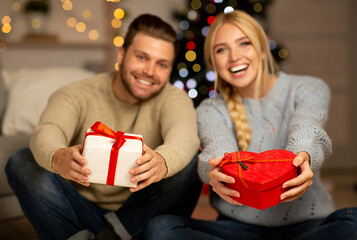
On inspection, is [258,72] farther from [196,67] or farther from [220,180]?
[196,67]

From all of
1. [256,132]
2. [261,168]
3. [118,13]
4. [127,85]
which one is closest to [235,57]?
[256,132]

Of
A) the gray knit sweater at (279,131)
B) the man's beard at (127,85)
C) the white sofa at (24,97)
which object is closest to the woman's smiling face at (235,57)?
the gray knit sweater at (279,131)

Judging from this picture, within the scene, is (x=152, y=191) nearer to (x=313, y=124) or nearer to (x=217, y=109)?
(x=217, y=109)

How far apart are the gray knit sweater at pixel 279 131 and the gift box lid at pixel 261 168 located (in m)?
0.14

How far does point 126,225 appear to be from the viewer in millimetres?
1471

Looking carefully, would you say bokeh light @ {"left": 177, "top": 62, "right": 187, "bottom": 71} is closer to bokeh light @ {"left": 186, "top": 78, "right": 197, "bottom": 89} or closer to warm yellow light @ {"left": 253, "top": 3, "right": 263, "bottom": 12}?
bokeh light @ {"left": 186, "top": 78, "right": 197, "bottom": 89}

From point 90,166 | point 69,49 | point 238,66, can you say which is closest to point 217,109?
point 238,66

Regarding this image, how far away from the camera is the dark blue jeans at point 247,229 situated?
4.04ft

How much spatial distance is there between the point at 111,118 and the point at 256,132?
0.54m

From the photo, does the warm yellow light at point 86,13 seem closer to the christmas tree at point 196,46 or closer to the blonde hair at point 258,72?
the christmas tree at point 196,46

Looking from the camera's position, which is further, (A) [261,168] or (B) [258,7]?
(B) [258,7]

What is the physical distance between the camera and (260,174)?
1.11 meters

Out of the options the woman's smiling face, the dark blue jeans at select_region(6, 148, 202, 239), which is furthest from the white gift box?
the woman's smiling face

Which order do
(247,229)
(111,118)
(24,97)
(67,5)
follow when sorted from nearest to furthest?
1. (247,229)
2. (111,118)
3. (24,97)
4. (67,5)
